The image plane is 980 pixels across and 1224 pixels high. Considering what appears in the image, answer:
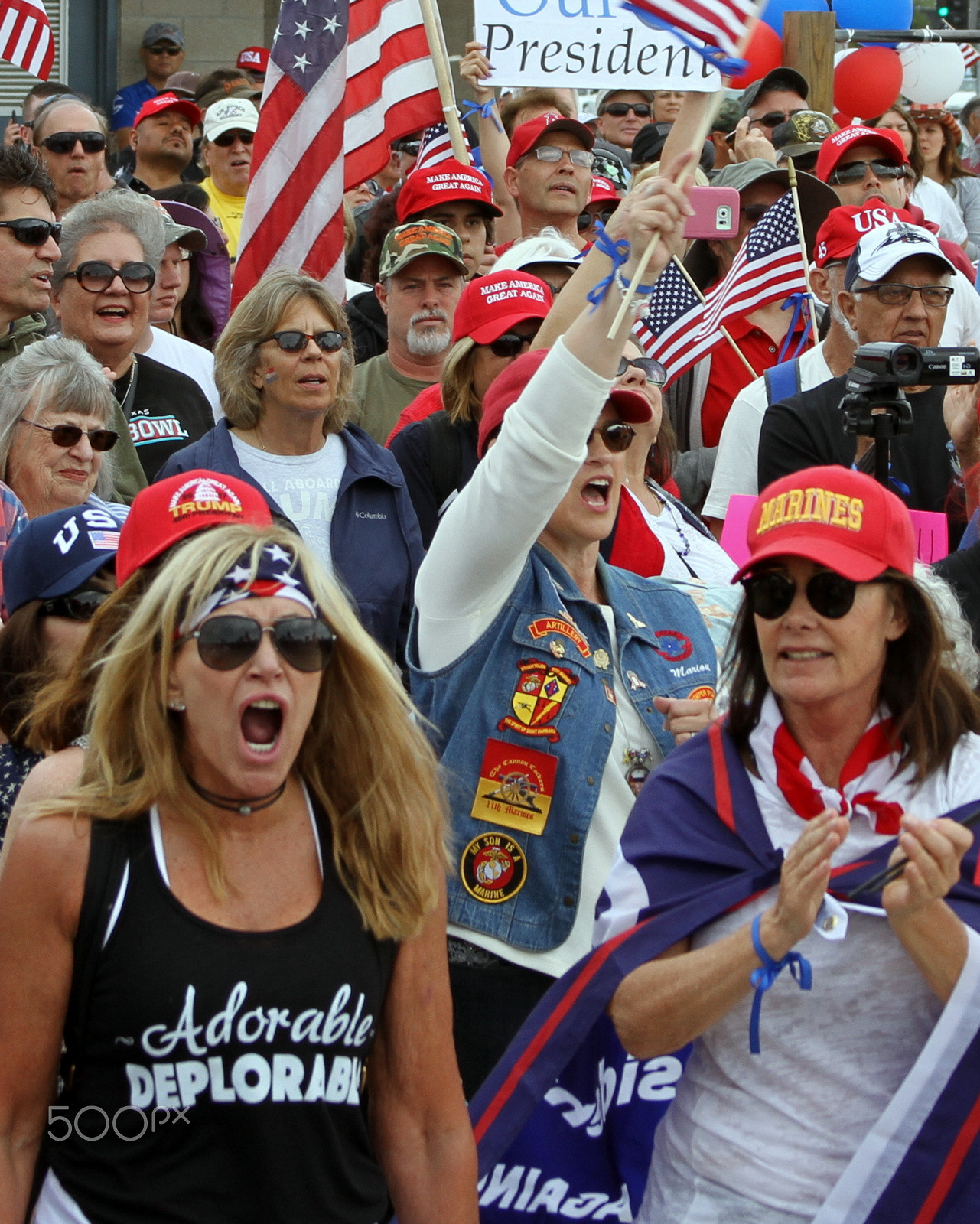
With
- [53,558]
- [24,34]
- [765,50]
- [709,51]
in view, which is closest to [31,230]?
[53,558]

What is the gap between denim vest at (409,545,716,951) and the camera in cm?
324

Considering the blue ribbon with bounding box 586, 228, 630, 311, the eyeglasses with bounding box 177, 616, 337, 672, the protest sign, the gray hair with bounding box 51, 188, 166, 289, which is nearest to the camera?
the eyeglasses with bounding box 177, 616, 337, 672

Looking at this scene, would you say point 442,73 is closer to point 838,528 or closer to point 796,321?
point 796,321

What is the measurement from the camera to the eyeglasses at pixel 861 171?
25.1 feet

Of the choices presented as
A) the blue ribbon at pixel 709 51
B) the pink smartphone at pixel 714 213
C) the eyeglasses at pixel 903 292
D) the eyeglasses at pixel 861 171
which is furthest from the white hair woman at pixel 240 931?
the eyeglasses at pixel 861 171

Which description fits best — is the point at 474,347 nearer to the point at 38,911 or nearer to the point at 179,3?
the point at 38,911

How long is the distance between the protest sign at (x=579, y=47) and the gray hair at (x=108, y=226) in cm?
199

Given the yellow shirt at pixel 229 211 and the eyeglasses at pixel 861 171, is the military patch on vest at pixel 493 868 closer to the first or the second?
the eyeglasses at pixel 861 171

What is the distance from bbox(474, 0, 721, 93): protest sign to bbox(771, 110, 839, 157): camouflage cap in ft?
5.39

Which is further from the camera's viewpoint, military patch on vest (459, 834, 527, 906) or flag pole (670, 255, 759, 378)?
flag pole (670, 255, 759, 378)

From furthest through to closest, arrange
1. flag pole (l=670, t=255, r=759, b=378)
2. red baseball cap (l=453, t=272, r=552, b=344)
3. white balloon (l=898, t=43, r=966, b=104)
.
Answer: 1. white balloon (l=898, t=43, r=966, b=104)
2. flag pole (l=670, t=255, r=759, b=378)
3. red baseball cap (l=453, t=272, r=552, b=344)

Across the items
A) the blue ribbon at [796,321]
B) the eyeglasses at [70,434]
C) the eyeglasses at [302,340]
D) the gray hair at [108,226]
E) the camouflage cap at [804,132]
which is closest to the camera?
the eyeglasses at [70,434]

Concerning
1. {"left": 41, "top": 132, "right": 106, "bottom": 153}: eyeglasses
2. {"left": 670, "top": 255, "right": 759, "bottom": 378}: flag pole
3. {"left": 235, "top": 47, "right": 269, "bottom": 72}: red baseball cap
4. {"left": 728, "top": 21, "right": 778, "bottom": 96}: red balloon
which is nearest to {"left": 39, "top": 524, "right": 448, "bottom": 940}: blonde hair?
{"left": 670, "top": 255, "right": 759, "bottom": 378}: flag pole

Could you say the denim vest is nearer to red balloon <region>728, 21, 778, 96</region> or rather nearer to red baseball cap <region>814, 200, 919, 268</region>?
red baseball cap <region>814, 200, 919, 268</region>
